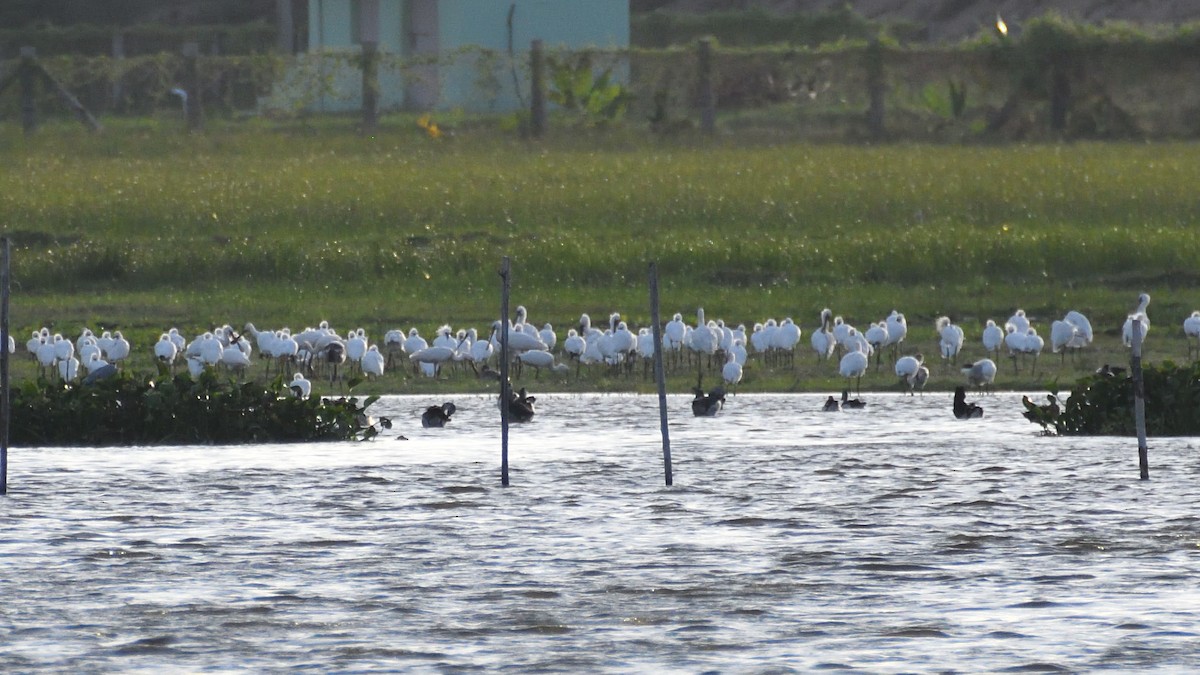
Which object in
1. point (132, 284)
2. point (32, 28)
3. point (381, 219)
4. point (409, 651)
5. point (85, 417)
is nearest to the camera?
point (409, 651)

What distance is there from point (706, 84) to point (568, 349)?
16819 mm

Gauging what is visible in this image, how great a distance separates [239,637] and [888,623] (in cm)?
242

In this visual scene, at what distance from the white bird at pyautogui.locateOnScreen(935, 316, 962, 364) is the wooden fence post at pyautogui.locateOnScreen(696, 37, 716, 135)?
1538cm

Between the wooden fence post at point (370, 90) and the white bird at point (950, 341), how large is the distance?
16.4 meters

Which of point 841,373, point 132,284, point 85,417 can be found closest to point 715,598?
point 85,417

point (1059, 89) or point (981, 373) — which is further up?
point (1059, 89)

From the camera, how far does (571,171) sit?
29.5 metres

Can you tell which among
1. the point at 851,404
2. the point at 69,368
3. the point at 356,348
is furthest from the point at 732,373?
the point at 69,368

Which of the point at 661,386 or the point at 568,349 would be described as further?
the point at 568,349

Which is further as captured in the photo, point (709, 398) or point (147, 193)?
point (147, 193)

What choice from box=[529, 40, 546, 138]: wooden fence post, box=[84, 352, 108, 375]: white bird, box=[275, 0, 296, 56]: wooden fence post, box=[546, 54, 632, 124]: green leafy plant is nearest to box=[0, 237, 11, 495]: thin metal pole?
box=[84, 352, 108, 375]: white bird

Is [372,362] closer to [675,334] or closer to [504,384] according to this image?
[675,334]

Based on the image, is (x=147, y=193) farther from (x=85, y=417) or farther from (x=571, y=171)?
(x=85, y=417)

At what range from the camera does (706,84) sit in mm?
35188
